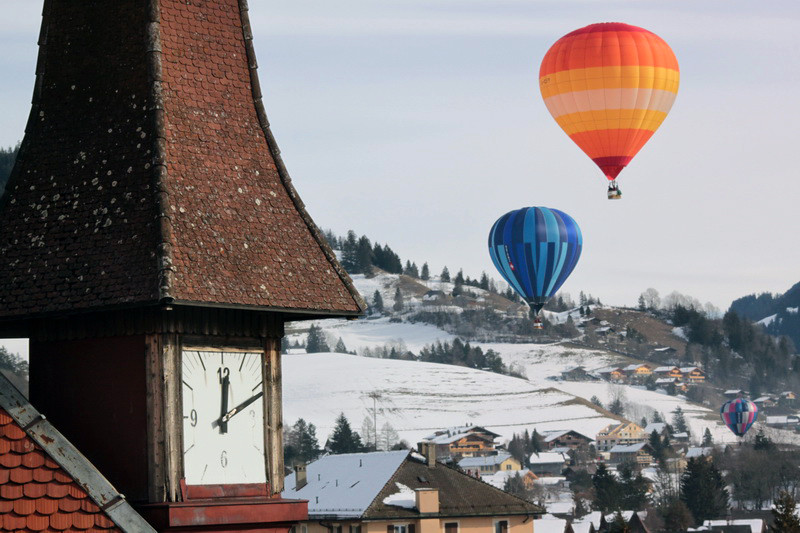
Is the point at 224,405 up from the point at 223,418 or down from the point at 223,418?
up

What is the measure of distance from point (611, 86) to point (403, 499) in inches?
1186

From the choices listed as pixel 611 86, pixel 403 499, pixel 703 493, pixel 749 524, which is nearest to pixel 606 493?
pixel 703 493

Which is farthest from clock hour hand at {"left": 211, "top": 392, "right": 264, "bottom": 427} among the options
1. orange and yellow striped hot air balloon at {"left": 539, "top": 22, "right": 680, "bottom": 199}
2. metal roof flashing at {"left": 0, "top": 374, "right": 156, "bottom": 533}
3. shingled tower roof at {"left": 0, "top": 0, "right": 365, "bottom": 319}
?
orange and yellow striped hot air balloon at {"left": 539, "top": 22, "right": 680, "bottom": 199}

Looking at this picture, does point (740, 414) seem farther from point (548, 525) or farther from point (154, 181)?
point (154, 181)

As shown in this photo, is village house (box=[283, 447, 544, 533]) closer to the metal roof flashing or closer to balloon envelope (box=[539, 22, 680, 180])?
balloon envelope (box=[539, 22, 680, 180])

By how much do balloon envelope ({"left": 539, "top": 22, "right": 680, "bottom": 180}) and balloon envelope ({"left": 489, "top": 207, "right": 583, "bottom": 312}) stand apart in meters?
24.7

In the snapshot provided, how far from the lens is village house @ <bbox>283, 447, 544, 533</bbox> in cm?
7356

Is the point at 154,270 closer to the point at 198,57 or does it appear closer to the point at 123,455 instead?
the point at 123,455

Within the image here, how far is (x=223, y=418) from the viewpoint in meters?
12.5

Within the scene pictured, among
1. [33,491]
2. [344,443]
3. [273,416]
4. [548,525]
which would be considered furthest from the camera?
[344,443]

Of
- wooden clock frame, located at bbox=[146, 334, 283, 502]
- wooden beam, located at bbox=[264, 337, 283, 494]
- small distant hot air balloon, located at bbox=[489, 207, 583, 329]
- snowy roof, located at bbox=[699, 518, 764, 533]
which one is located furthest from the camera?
snowy roof, located at bbox=[699, 518, 764, 533]

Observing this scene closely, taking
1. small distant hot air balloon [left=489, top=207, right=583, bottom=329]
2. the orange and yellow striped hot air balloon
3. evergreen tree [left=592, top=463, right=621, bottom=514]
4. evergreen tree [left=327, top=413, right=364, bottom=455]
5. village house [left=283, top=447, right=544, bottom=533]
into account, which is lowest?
evergreen tree [left=592, top=463, right=621, bottom=514]

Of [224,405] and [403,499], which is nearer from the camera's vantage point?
[224,405]

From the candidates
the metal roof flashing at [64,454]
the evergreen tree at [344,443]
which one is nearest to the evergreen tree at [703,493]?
the evergreen tree at [344,443]
